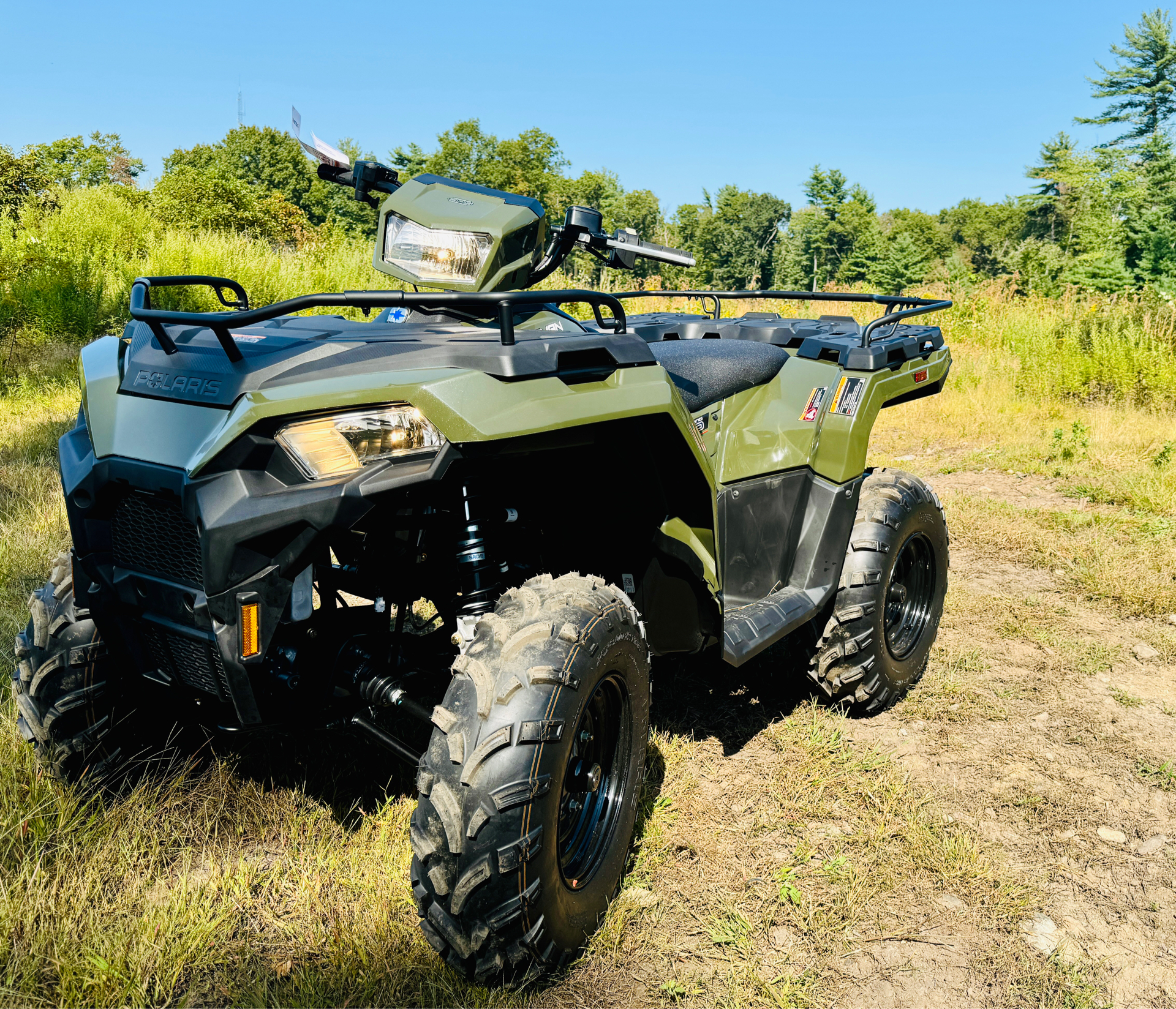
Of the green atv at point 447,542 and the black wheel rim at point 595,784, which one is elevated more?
the green atv at point 447,542

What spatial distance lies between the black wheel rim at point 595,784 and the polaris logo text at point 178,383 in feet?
3.38

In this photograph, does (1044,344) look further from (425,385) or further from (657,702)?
(425,385)

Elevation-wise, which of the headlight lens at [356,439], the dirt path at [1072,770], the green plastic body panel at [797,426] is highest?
the headlight lens at [356,439]

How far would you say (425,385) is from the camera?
→ 5.77 ft

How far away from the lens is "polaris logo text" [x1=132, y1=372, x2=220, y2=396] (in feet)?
6.02

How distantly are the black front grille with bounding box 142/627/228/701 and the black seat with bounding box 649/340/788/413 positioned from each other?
58.8 inches

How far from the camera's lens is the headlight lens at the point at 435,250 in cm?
246

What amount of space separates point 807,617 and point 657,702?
761 millimetres

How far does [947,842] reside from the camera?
8.57 ft

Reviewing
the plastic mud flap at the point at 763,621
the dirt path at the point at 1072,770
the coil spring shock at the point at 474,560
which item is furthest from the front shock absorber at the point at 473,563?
the dirt path at the point at 1072,770

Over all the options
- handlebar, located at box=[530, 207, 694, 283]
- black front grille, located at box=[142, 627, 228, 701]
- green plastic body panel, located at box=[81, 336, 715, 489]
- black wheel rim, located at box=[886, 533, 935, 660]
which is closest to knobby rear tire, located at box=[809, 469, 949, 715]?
black wheel rim, located at box=[886, 533, 935, 660]

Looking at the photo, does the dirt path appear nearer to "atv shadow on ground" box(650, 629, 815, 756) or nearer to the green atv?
"atv shadow on ground" box(650, 629, 815, 756)

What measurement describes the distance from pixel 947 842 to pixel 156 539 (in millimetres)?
2208

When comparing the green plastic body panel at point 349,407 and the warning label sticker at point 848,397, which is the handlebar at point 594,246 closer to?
the warning label sticker at point 848,397
